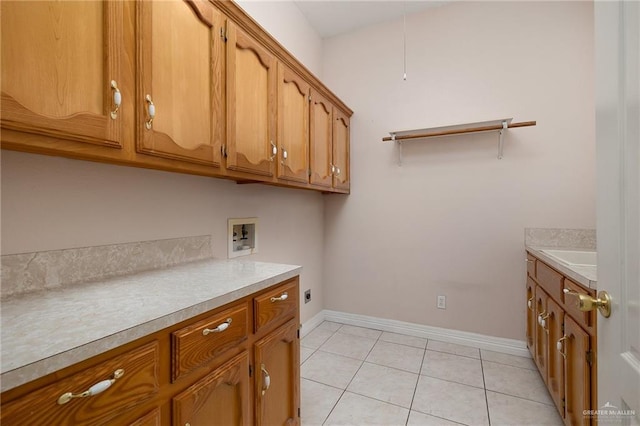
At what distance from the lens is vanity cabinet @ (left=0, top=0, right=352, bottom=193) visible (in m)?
0.72

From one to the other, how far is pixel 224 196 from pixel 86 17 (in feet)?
3.40

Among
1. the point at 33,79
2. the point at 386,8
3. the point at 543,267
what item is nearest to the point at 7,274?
the point at 33,79

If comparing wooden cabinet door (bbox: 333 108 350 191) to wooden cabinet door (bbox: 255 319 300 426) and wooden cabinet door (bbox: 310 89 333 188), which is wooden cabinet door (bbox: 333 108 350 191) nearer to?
wooden cabinet door (bbox: 310 89 333 188)

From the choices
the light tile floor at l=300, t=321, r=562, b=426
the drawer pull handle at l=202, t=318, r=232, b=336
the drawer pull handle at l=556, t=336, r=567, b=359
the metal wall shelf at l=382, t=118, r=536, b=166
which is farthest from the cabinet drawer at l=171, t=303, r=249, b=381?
the metal wall shelf at l=382, t=118, r=536, b=166

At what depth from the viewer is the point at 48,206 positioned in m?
0.98

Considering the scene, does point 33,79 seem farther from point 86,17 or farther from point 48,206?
point 48,206

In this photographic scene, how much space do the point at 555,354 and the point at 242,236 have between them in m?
1.92

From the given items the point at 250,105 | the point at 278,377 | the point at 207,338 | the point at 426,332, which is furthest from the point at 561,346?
the point at 250,105

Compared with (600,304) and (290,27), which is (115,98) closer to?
(600,304)

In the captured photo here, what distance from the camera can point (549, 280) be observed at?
156 cm

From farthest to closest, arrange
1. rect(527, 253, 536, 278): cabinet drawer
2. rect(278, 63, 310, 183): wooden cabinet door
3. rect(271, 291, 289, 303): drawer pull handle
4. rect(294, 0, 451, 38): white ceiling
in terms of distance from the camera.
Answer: rect(294, 0, 451, 38): white ceiling, rect(527, 253, 536, 278): cabinet drawer, rect(278, 63, 310, 183): wooden cabinet door, rect(271, 291, 289, 303): drawer pull handle

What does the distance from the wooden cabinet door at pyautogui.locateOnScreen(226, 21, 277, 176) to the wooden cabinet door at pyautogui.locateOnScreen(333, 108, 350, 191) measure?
912mm

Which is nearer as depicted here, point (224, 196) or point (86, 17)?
point (86, 17)

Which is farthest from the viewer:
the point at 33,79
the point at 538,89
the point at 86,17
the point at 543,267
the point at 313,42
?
the point at 313,42
